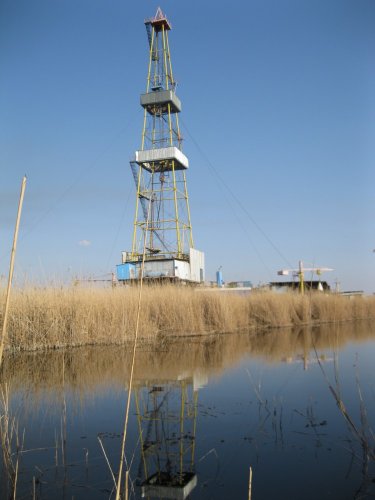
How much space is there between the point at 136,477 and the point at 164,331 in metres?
7.24

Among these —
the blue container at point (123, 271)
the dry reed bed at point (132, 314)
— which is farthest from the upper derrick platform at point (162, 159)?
the dry reed bed at point (132, 314)

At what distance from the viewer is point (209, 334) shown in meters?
9.98

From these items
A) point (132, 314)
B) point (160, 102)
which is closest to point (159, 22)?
point (160, 102)

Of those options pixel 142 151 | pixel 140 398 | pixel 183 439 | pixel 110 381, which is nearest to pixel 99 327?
pixel 110 381

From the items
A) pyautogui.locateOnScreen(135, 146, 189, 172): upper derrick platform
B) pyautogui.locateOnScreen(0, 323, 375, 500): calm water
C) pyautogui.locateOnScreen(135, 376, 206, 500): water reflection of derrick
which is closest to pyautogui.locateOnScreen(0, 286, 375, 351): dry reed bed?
pyautogui.locateOnScreen(0, 323, 375, 500): calm water

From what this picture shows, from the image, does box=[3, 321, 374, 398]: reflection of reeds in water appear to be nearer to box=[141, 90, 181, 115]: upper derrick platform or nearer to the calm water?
the calm water

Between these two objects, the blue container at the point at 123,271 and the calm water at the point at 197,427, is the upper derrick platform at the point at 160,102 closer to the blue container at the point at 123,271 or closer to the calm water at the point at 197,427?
the blue container at the point at 123,271

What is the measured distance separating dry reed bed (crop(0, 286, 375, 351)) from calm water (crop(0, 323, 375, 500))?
4.65ft

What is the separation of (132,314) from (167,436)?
591cm

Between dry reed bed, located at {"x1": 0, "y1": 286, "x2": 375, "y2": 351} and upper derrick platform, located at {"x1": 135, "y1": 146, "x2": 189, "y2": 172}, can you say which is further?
upper derrick platform, located at {"x1": 135, "y1": 146, "x2": 189, "y2": 172}

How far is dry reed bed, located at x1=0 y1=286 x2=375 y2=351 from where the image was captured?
24.6ft

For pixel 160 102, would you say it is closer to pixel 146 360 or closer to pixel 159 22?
pixel 159 22

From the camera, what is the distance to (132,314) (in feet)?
28.7

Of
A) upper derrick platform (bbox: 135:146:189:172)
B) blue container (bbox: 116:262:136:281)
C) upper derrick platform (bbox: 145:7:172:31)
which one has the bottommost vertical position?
blue container (bbox: 116:262:136:281)
